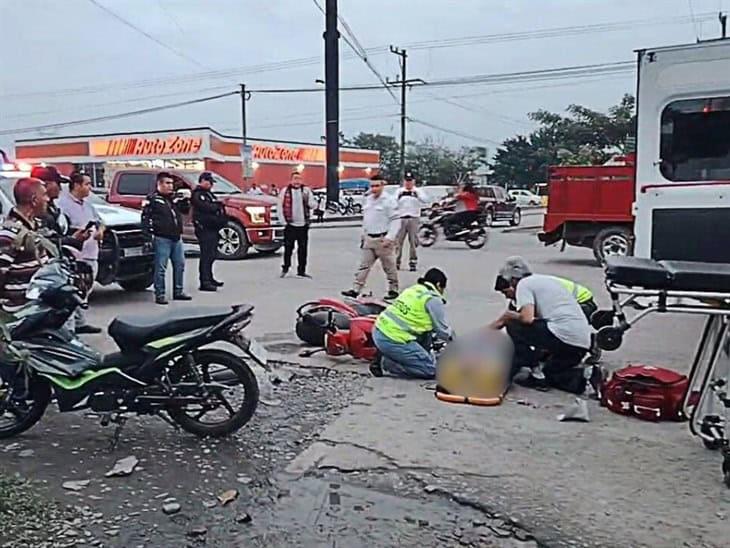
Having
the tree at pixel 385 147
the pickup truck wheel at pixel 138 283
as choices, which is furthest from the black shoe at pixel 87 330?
the tree at pixel 385 147

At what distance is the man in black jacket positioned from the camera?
10336mm

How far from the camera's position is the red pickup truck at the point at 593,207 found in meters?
14.8

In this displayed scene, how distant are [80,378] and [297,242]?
27.2 feet

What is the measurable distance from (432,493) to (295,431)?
133cm

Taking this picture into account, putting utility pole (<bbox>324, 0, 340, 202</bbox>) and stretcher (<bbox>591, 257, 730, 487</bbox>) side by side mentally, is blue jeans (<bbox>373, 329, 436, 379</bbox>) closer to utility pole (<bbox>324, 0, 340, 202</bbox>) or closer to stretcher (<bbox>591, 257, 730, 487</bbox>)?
stretcher (<bbox>591, 257, 730, 487</bbox>)

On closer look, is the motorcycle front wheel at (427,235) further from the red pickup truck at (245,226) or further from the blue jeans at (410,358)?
the blue jeans at (410,358)

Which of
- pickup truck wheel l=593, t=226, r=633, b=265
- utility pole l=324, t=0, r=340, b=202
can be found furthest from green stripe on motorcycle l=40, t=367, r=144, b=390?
utility pole l=324, t=0, r=340, b=202

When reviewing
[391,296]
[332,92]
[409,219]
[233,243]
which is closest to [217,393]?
[391,296]

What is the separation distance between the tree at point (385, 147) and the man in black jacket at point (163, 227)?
67202 millimetres

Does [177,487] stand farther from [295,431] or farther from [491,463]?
[491,463]

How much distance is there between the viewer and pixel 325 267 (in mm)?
15359

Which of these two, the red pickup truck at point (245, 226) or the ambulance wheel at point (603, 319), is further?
the red pickup truck at point (245, 226)

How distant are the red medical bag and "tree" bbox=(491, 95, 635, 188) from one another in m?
33.3

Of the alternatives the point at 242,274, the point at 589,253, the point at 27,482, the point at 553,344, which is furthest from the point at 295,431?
the point at 589,253
